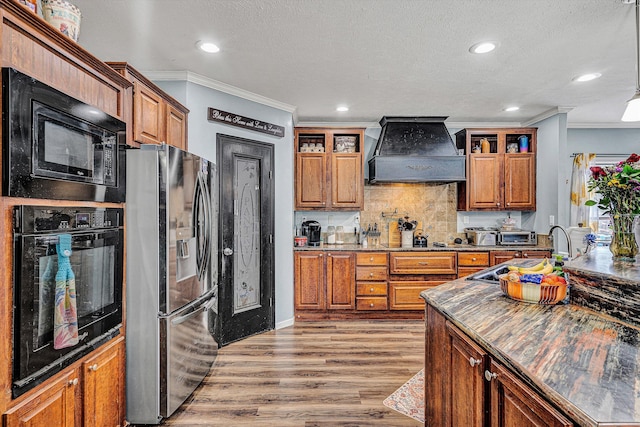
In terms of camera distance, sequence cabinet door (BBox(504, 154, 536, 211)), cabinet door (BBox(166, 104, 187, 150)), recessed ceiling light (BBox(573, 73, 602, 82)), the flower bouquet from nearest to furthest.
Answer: the flower bouquet → cabinet door (BBox(166, 104, 187, 150)) → recessed ceiling light (BBox(573, 73, 602, 82)) → cabinet door (BBox(504, 154, 536, 211))

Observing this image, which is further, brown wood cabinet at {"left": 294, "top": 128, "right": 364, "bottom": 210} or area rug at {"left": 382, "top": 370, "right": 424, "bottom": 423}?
brown wood cabinet at {"left": 294, "top": 128, "right": 364, "bottom": 210}

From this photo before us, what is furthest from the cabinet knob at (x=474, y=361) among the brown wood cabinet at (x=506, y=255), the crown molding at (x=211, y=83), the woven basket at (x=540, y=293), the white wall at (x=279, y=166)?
the brown wood cabinet at (x=506, y=255)

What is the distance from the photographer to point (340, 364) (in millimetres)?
3066

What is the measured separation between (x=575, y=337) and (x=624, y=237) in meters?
0.98

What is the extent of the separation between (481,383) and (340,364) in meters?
1.91

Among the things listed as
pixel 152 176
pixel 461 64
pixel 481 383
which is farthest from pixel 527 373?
pixel 461 64

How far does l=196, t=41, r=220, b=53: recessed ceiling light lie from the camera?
2.64 metres

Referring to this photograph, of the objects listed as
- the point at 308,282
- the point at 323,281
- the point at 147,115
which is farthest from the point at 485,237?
the point at 147,115

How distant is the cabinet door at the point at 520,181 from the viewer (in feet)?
15.4

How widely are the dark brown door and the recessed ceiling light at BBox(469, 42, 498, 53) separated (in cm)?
224

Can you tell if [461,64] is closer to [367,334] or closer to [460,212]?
[460,212]

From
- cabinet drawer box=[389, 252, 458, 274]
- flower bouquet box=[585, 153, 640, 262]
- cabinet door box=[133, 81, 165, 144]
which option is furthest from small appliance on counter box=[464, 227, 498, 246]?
cabinet door box=[133, 81, 165, 144]

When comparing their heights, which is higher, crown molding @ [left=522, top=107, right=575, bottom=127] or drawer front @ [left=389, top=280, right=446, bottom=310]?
crown molding @ [left=522, top=107, right=575, bottom=127]

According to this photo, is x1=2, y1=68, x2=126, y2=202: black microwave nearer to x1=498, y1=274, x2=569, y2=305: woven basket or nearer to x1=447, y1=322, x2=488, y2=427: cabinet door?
x1=447, y1=322, x2=488, y2=427: cabinet door
